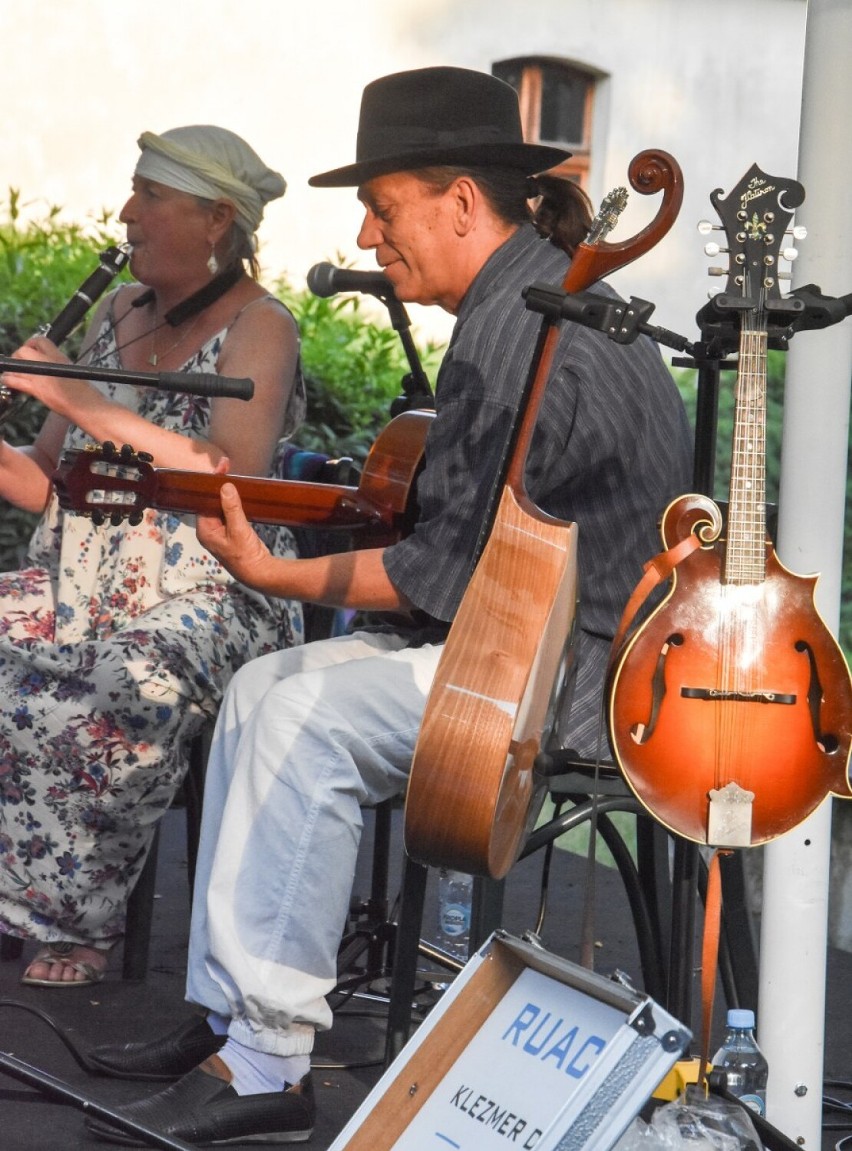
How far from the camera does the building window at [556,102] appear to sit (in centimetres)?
952

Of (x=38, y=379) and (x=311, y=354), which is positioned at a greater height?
(x=311, y=354)

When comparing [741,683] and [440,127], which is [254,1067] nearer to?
[741,683]

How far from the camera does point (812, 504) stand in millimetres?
2414

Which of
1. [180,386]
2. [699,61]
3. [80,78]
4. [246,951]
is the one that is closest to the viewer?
[180,386]

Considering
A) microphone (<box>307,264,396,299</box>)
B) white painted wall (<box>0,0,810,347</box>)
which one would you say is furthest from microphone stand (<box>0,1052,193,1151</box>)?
white painted wall (<box>0,0,810,347</box>)

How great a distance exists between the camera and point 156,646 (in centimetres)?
323

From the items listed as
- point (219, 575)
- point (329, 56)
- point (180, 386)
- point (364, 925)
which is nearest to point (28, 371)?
point (180, 386)

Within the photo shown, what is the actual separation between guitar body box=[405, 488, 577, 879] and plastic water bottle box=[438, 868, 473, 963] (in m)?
1.80

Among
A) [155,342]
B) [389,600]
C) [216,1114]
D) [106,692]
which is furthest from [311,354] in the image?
[216,1114]

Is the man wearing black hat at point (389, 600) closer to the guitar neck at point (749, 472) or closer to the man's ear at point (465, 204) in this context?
the man's ear at point (465, 204)

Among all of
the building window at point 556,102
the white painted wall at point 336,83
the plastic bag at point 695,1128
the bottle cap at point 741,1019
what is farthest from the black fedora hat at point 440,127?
the building window at point 556,102

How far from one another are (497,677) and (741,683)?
32 cm

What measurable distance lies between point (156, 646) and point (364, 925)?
27.6 inches

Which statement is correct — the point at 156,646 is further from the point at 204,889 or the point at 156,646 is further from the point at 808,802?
the point at 808,802
